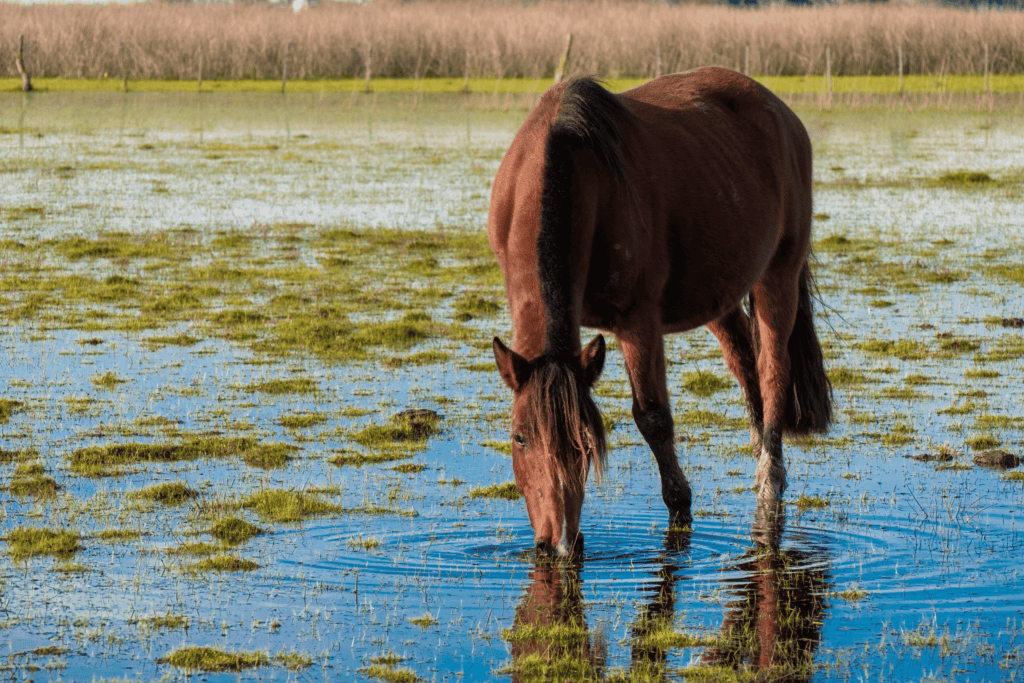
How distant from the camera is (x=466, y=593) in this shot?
542cm

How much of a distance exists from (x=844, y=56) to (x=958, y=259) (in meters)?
28.8

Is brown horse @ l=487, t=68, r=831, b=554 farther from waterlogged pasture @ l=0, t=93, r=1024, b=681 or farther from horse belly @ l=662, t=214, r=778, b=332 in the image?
waterlogged pasture @ l=0, t=93, r=1024, b=681

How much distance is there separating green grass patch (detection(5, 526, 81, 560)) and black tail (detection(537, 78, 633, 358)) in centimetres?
250

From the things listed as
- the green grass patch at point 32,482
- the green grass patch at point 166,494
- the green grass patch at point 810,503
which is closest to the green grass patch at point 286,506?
the green grass patch at point 166,494

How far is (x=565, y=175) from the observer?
5.65 meters

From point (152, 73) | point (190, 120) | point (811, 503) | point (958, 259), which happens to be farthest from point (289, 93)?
point (811, 503)

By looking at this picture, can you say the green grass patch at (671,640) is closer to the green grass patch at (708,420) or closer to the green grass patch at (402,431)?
the green grass patch at (402,431)

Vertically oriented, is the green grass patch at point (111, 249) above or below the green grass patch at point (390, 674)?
below

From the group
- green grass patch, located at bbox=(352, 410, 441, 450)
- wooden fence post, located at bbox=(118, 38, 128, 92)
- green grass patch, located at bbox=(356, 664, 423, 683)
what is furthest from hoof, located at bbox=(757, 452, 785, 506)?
wooden fence post, located at bbox=(118, 38, 128, 92)

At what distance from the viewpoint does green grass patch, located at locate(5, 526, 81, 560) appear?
231 inches

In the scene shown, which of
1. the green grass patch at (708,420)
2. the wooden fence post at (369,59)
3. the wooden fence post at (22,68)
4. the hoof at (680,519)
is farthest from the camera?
the wooden fence post at (369,59)

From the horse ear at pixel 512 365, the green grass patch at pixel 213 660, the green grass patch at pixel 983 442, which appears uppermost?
the horse ear at pixel 512 365

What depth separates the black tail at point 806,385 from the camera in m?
7.65

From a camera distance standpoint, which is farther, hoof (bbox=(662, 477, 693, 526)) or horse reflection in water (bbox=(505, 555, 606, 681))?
hoof (bbox=(662, 477, 693, 526))
